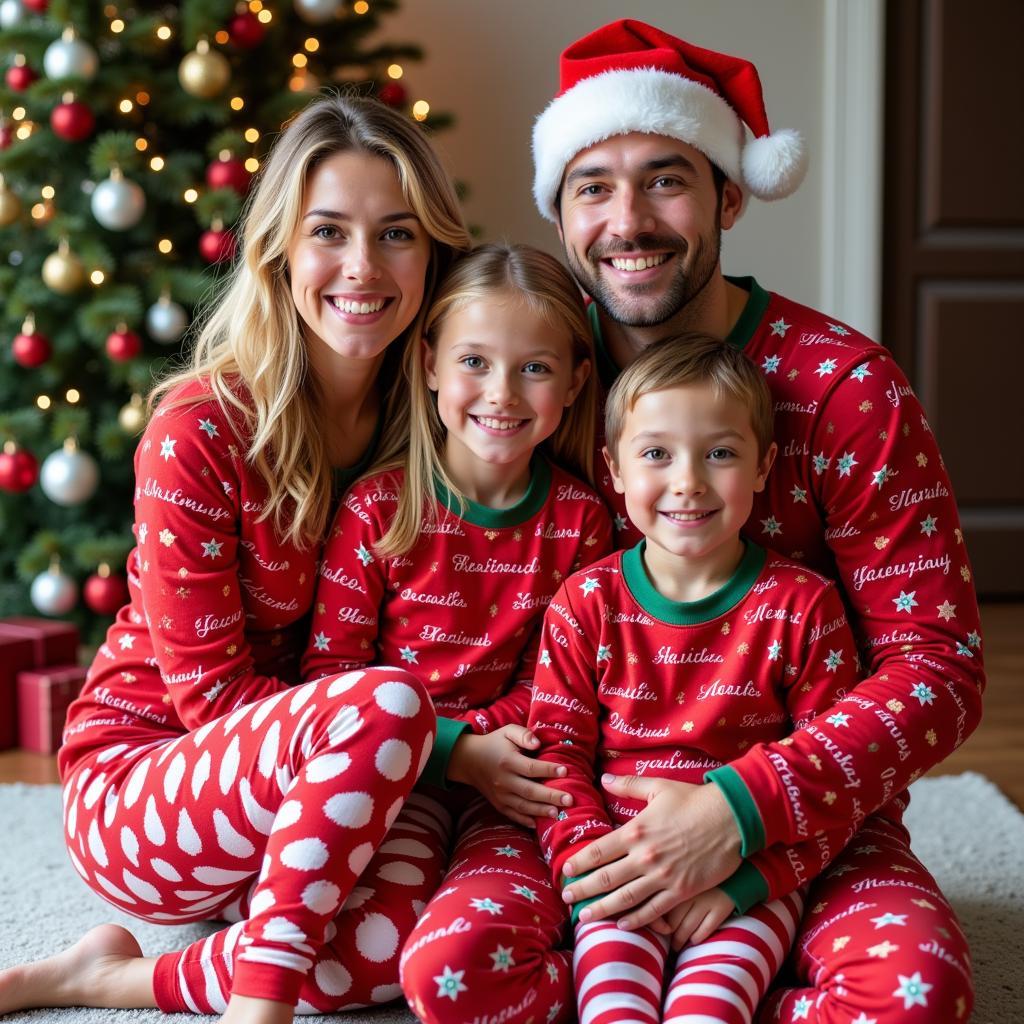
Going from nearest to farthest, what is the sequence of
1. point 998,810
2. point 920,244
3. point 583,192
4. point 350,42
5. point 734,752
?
point 734,752 < point 583,192 < point 998,810 < point 350,42 < point 920,244

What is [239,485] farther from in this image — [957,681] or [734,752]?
[957,681]

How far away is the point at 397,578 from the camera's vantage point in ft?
5.27

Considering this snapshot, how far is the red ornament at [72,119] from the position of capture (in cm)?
270

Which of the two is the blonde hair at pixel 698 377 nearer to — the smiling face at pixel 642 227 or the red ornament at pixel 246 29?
the smiling face at pixel 642 227

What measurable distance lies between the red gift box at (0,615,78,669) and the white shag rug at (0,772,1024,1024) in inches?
15.2

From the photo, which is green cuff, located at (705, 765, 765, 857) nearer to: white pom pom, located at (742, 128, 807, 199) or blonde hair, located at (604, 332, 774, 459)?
blonde hair, located at (604, 332, 774, 459)

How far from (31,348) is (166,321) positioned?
32 centimetres

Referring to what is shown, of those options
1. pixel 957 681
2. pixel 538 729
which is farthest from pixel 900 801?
pixel 538 729

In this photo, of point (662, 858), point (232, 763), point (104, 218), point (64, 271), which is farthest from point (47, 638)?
point (662, 858)

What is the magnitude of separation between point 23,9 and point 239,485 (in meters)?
1.81

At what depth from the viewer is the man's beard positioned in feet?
5.31

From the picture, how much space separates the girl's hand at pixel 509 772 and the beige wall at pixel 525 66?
7.97ft

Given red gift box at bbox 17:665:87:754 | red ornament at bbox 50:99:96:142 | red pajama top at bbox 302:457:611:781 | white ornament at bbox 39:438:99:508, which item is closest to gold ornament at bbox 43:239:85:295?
red ornament at bbox 50:99:96:142

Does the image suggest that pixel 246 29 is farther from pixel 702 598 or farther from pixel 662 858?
pixel 662 858
